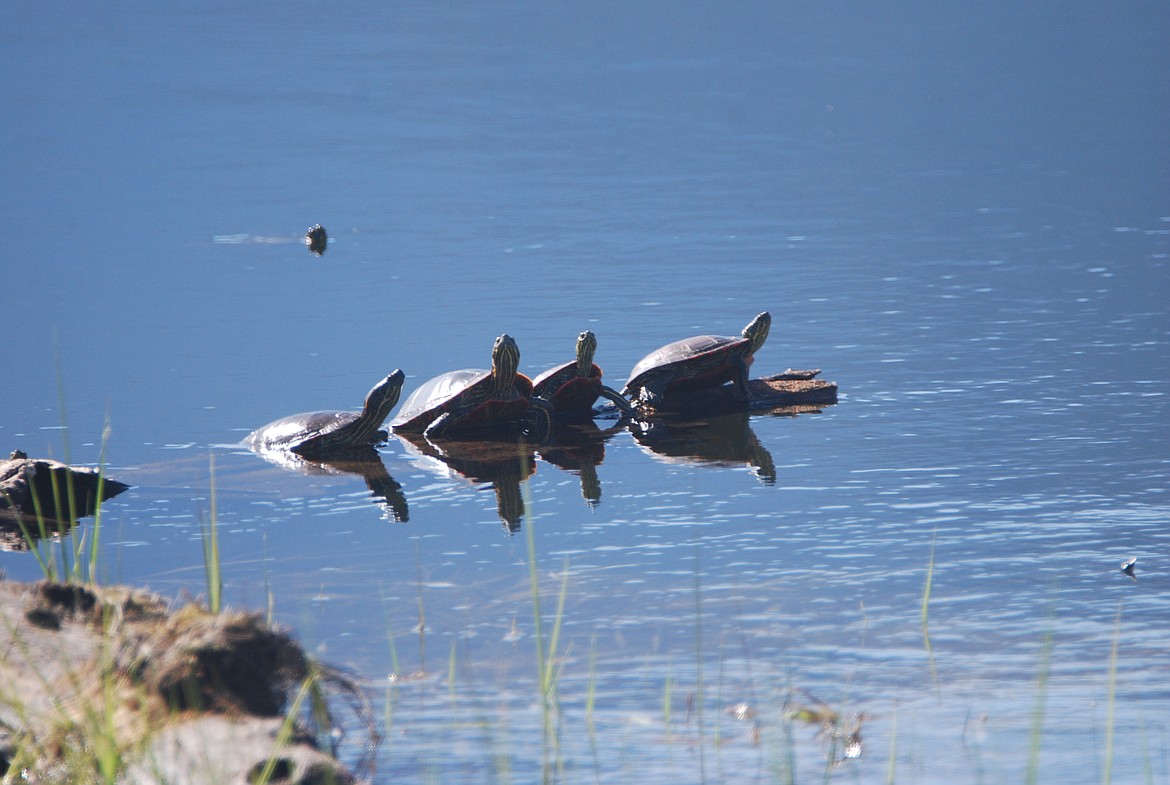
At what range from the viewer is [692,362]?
914 centimetres

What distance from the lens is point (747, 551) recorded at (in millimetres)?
6320

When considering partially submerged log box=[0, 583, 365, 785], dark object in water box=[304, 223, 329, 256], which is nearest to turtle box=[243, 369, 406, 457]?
partially submerged log box=[0, 583, 365, 785]

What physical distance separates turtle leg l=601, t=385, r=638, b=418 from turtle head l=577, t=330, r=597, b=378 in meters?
0.19

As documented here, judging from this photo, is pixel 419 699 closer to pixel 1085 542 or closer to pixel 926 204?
pixel 1085 542

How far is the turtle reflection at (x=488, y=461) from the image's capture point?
24.2 feet

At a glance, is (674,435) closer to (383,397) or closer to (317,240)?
(383,397)

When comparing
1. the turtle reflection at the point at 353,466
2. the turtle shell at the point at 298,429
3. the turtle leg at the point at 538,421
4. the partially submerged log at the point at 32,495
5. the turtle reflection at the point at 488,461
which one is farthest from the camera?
the turtle leg at the point at 538,421

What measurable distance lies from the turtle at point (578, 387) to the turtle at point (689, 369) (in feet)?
0.55

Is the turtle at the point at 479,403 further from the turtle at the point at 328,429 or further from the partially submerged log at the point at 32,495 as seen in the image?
the partially submerged log at the point at 32,495

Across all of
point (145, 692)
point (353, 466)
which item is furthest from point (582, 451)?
point (145, 692)

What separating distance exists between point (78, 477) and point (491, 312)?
554 centimetres

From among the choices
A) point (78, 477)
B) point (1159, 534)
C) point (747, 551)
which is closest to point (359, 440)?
point (78, 477)

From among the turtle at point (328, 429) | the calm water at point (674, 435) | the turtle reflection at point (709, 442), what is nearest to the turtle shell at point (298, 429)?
the turtle at point (328, 429)

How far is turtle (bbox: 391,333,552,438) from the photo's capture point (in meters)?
8.55
